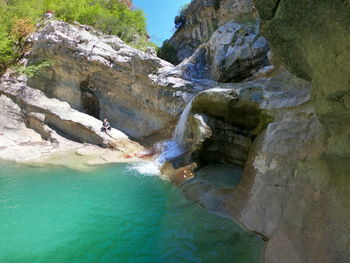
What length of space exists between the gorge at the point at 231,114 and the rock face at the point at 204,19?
0.13 m

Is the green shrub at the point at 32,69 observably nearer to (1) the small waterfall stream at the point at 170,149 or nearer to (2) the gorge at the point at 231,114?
(2) the gorge at the point at 231,114

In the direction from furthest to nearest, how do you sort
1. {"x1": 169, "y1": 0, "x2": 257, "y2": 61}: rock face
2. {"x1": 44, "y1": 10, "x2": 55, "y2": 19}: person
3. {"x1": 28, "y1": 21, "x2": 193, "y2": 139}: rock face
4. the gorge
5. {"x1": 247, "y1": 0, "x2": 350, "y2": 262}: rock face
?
{"x1": 44, "y1": 10, "x2": 55, "y2": 19}: person
{"x1": 169, "y1": 0, "x2": 257, "y2": 61}: rock face
{"x1": 28, "y1": 21, "x2": 193, "y2": 139}: rock face
the gorge
{"x1": 247, "y1": 0, "x2": 350, "y2": 262}: rock face

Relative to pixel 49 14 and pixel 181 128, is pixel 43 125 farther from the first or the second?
pixel 49 14

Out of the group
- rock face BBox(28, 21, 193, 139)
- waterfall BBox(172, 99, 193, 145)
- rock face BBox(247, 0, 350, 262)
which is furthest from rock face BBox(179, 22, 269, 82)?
rock face BBox(247, 0, 350, 262)

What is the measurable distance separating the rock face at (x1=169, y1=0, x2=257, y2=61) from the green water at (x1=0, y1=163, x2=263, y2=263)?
14744mm

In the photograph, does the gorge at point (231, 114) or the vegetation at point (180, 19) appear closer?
the gorge at point (231, 114)

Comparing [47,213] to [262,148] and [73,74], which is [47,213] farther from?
[73,74]

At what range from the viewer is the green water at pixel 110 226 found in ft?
18.9

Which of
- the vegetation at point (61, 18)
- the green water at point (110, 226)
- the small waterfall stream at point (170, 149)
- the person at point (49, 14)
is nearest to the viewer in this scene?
the green water at point (110, 226)

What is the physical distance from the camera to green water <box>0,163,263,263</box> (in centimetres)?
577

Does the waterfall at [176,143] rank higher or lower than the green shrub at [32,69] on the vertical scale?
lower

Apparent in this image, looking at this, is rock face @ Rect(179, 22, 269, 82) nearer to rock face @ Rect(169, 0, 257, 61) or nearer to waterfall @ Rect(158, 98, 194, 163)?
rock face @ Rect(169, 0, 257, 61)

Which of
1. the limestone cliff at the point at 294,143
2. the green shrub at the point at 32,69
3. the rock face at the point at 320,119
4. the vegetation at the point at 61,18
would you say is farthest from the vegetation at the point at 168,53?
the rock face at the point at 320,119

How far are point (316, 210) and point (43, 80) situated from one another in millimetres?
17303
